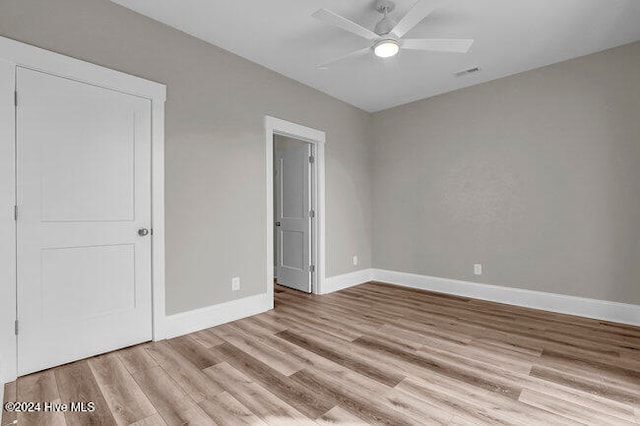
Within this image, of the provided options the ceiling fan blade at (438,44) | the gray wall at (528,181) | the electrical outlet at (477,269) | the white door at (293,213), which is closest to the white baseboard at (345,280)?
the white door at (293,213)

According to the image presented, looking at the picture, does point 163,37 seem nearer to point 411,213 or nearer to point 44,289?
point 44,289

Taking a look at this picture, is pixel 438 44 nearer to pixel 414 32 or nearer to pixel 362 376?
pixel 414 32

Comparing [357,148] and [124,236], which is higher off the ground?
[357,148]

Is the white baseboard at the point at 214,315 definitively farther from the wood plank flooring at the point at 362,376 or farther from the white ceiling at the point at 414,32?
the white ceiling at the point at 414,32

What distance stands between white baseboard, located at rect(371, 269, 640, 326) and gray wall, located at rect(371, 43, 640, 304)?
0.08m

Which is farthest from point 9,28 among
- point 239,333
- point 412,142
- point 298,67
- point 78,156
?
point 412,142

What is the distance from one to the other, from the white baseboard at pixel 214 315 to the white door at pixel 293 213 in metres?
1.00

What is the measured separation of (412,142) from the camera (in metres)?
4.63

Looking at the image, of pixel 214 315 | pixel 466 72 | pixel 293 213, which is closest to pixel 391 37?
pixel 466 72

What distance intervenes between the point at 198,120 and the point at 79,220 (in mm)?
1296

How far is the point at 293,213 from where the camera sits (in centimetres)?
453

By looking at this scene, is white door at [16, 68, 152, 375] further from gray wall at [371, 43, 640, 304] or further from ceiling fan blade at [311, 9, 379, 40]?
gray wall at [371, 43, 640, 304]

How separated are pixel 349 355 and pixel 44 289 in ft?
7.32

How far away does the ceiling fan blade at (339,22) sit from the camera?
6.81 feet
